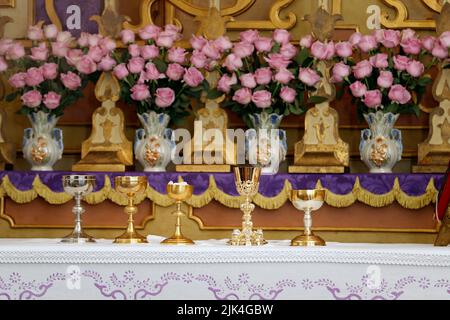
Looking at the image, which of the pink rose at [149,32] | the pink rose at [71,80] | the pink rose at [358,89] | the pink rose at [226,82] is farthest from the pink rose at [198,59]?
the pink rose at [358,89]

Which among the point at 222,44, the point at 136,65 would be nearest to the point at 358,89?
the point at 222,44

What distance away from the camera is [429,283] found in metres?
3.44

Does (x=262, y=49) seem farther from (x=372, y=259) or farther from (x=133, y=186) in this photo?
(x=372, y=259)

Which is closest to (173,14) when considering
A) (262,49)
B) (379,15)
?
(262,49)

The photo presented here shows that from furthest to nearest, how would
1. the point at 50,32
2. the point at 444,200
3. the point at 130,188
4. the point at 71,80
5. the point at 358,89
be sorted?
the point at 50,32 → the point at 71,80 → the point at 358,89 → the point at 130,188 → the point at 444,200

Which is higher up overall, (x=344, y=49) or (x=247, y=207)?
(x=344, y=49)

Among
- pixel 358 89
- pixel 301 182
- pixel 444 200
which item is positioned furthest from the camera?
pixel 358 89

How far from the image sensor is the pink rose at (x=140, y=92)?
178 inches

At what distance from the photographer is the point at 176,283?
138 inches

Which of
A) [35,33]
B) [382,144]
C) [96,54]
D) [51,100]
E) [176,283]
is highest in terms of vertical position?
[35,33]

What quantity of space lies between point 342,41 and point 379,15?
0.82ft

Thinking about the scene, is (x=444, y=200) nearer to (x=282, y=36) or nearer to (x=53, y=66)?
(x=282, y=36)

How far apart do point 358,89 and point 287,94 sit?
31 centimetres

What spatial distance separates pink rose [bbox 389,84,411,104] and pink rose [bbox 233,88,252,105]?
0.61m
